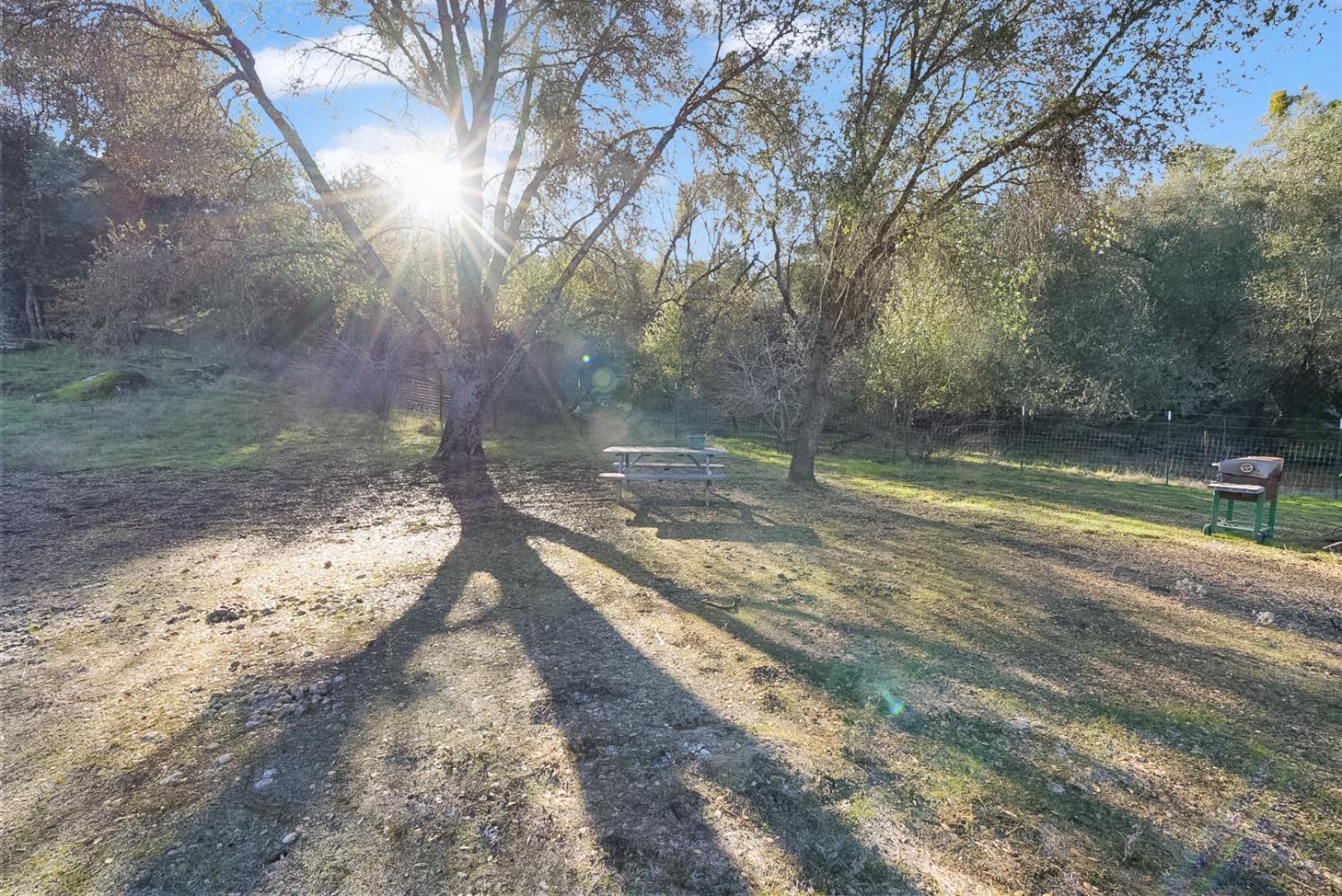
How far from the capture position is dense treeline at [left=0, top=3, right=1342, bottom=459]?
26.9 feet

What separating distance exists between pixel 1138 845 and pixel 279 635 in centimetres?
446

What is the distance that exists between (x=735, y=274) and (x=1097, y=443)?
17072mm

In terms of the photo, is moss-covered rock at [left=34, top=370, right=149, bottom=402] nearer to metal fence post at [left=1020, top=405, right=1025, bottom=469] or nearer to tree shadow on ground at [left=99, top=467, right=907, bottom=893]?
tree shadow on ground at [left=99, top=467, right=907, bottom=893]

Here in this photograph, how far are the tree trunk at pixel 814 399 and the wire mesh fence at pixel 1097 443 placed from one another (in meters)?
6.63

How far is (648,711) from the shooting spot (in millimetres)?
2949

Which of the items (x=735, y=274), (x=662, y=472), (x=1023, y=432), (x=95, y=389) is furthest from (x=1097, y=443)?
(x=95, y=389)

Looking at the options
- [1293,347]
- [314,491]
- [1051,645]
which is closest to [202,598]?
[314,491]

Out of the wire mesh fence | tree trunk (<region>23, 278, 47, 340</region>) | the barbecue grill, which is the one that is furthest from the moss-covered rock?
the barbecue grill

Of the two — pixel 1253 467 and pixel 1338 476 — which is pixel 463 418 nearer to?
pixel 1253 467

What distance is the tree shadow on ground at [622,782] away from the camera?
6.41ft

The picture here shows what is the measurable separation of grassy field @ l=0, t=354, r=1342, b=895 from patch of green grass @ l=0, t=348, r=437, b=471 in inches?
147

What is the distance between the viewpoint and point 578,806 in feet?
7.39

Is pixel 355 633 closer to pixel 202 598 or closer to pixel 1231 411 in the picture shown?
pixel 202 598

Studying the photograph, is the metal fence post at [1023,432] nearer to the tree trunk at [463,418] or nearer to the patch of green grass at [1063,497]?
the patch of green grass at [1063,497]
